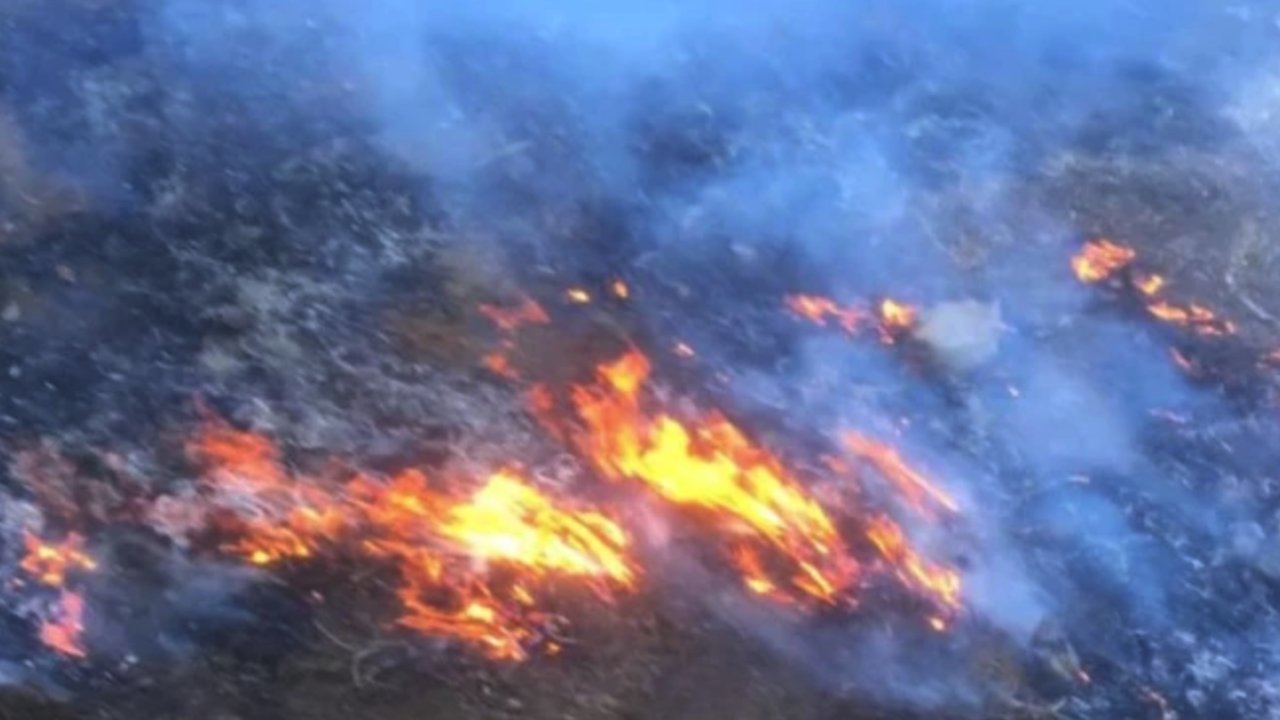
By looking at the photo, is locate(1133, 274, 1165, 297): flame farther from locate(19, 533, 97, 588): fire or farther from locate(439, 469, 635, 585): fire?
locate(19, 533, 97, 588): fire

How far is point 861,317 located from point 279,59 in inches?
60.5

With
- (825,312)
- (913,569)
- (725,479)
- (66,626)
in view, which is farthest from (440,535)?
(825,312)

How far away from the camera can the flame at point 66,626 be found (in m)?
2.64

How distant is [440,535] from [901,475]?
2.67 ft

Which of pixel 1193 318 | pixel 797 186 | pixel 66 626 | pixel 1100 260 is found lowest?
pixel 66 626

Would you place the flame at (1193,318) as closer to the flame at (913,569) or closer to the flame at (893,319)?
the flame at (893,319)

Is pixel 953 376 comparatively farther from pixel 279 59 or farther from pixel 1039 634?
pixel 279 59

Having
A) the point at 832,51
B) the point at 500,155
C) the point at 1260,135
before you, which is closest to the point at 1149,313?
the point at 1260,135

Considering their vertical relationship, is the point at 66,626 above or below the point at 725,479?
below

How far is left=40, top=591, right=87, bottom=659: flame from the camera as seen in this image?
8.66ft

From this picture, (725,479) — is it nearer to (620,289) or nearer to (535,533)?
(535,533)

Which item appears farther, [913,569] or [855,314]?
[855,314]

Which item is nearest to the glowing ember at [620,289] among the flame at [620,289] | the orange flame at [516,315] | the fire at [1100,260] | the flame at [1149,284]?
the flame at [620,289]

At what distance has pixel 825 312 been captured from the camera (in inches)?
127
